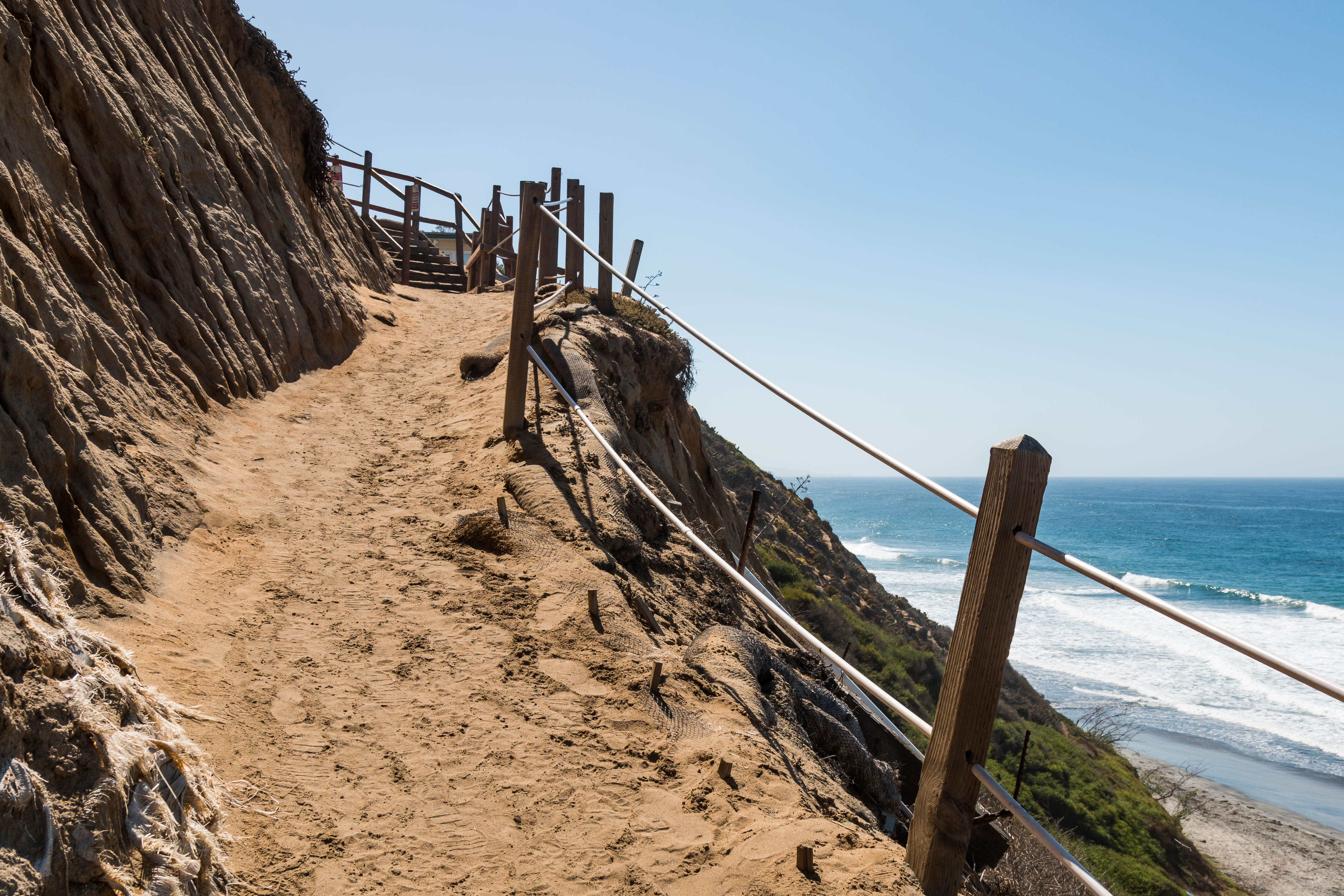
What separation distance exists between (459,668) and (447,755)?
23.0 inches

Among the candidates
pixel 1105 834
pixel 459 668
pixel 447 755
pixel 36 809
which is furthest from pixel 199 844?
pixel 1105 834

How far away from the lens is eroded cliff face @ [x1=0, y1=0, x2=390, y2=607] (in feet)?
10.6

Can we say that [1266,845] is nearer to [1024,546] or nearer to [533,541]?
[533,541]

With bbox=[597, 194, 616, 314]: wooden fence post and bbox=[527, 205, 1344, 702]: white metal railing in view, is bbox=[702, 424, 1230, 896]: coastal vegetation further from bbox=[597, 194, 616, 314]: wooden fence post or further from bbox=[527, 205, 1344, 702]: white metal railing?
bbox=[527, 205, 1344, 702]: white metal railing

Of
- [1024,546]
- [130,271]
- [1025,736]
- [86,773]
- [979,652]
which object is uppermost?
[130,271]

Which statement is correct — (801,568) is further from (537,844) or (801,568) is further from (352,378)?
(537,844)

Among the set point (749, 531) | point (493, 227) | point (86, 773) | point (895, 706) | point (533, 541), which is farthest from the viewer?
point (493, 227)

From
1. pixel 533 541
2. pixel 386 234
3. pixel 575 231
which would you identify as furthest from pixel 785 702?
pixel 386 234

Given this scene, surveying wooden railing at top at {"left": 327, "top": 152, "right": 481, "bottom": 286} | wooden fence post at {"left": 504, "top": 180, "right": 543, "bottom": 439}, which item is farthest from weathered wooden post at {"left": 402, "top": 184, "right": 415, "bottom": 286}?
wooden fence post at {"left": 504, "top": 180, "right": 543, "bottom": 439}

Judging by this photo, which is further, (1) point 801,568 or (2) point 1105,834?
(1) point 801,568

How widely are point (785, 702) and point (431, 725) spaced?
70.8 inches

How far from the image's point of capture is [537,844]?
264cm

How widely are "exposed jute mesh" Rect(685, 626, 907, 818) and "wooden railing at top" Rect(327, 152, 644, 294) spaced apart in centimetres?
504

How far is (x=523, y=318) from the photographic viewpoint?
5566 millimetres
